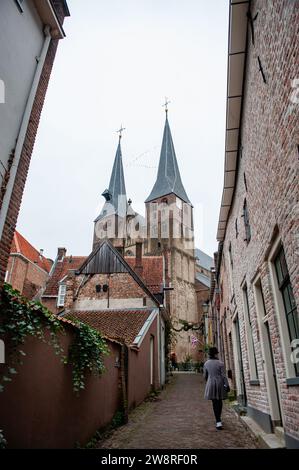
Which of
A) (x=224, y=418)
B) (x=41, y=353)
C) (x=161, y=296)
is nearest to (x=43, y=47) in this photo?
(x=41, y=353)

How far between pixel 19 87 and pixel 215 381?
22.9 feet

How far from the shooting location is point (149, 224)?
144 feet

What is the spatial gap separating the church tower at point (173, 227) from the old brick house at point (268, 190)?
102 ft

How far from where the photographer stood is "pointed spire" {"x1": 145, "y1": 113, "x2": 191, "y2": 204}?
43125 mm

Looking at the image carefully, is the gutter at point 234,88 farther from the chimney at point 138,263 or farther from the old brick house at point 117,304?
the chimney at point 138,263

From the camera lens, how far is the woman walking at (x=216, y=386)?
6695mm

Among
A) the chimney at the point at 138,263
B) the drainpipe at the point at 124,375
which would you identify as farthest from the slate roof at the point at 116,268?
the drainpipe at the point at 124,375

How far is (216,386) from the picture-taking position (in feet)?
22.3

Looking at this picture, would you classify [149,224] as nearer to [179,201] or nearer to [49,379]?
[179,201]

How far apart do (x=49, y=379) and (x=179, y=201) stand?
1572 inches

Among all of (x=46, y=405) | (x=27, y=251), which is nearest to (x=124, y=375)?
(x=46, y=405)

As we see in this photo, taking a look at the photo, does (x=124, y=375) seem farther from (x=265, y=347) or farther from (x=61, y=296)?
(x=61, y=296)

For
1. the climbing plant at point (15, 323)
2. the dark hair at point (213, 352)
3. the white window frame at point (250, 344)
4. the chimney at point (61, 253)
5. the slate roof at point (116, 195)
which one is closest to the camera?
the climbing plant at point (15, 323)

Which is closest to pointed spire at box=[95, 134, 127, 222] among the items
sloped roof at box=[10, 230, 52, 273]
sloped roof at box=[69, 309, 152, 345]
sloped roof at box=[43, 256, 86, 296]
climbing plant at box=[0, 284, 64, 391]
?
sloped roof at box=[10, 230, 52, 273]
